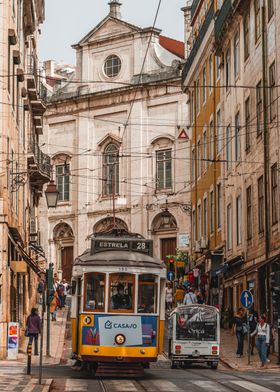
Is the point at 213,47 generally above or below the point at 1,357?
above

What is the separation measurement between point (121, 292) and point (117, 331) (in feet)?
3.21

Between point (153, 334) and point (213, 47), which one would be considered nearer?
point (153, 334)

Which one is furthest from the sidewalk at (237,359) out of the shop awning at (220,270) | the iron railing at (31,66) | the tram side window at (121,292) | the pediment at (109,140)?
the pediment at (109,140)

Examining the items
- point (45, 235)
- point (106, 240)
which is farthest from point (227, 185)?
point (45, 235)

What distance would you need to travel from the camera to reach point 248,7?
39.6 meters

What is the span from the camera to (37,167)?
152ft

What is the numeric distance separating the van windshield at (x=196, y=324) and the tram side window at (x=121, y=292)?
570 cm


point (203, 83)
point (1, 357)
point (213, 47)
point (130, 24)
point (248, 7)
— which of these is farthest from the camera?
point (130, 24)

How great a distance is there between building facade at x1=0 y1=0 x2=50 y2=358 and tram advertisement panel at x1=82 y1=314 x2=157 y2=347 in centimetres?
852

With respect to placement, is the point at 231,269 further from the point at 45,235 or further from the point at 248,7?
the point at 45,235

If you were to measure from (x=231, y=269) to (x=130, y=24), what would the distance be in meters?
33.3

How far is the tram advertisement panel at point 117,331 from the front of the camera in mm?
23438

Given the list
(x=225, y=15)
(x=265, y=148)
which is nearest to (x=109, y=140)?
(x=225, y=15)

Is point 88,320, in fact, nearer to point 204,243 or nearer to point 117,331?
point 117,331
